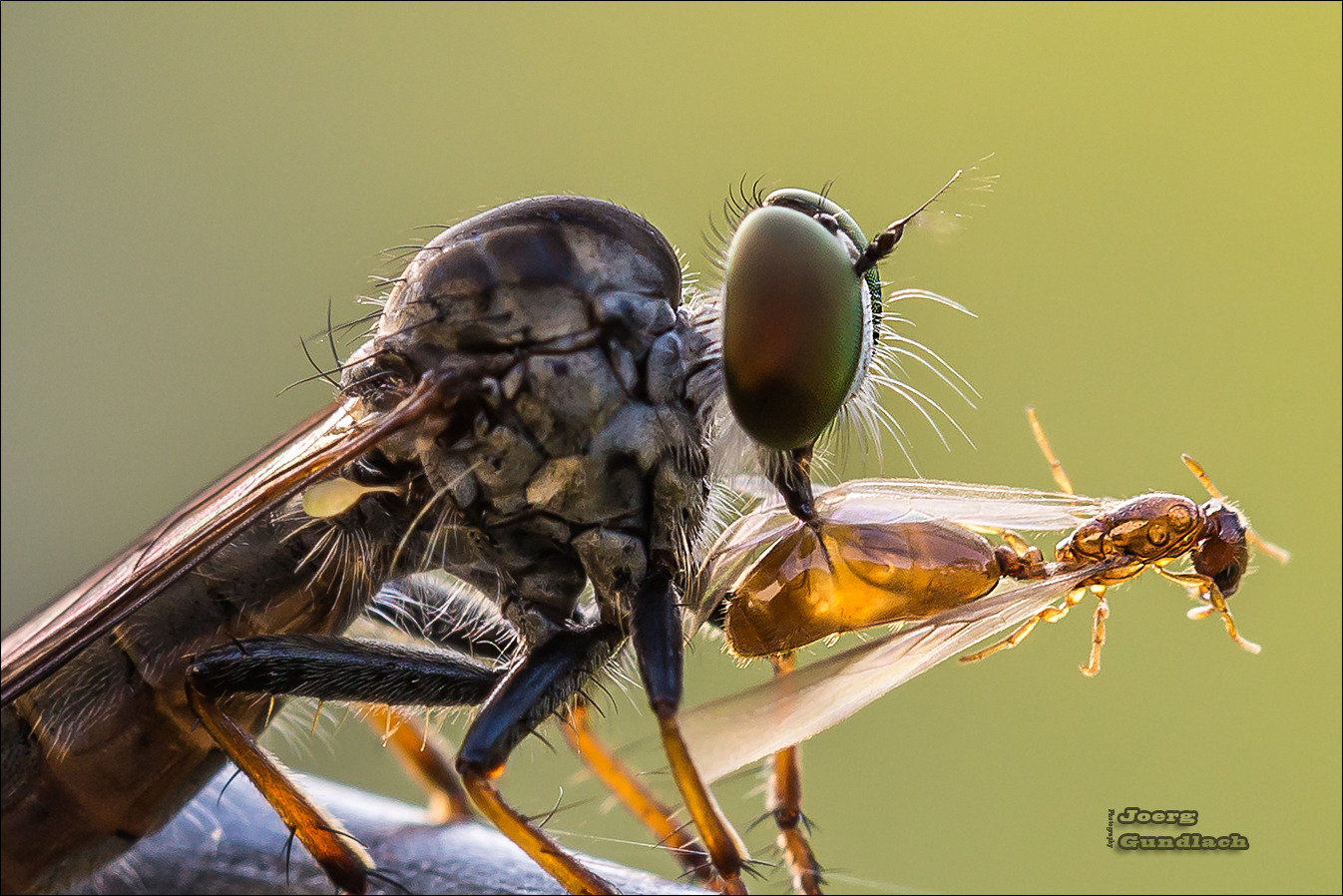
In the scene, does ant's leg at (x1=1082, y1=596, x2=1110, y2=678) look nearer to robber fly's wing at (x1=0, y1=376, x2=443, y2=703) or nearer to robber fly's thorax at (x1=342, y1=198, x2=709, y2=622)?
robber fly's thorax at (x1=342, y1=198, x2=709, y2=622)

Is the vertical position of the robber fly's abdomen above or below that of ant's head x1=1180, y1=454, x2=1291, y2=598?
above

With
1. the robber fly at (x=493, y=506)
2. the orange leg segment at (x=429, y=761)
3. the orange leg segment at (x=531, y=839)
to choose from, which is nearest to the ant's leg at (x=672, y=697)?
the robber fly at (x=493, y=506)

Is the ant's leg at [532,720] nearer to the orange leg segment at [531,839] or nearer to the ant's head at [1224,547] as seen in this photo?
the orange leg segment at [531,839]

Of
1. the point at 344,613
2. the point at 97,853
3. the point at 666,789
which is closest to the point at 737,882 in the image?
the point at 666,789

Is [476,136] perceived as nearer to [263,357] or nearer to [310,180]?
[310,180]

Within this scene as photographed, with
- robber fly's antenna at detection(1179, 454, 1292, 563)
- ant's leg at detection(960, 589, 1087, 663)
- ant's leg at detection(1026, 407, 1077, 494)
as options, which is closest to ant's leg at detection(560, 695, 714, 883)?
ant's leg at detection(960, 589, 1087, 663)

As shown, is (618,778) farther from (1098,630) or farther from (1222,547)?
(1222,547)

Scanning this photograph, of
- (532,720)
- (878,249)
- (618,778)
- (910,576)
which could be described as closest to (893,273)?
(878,249)
